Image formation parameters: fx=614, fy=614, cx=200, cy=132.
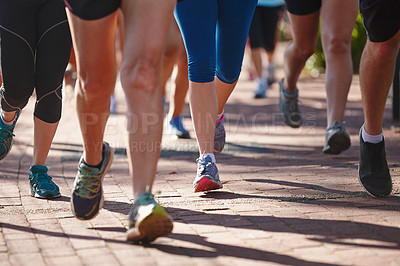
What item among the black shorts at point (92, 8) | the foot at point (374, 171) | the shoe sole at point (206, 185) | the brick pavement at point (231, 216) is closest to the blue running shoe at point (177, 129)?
the brick pavement at point (231, 216)


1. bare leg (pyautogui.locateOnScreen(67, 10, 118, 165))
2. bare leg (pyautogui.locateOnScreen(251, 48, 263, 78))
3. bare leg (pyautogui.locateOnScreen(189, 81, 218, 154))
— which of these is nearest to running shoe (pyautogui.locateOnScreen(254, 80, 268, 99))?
bare leg (pyautogui.locateOnScreen(251, 48, 263, 78))

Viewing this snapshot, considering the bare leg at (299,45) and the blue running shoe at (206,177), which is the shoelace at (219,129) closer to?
the blue running shoe at (206,177)

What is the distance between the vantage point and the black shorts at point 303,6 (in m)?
4.89

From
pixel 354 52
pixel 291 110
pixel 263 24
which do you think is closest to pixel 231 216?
pixel 291 110

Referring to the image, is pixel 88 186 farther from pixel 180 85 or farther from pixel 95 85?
pixel 180 85

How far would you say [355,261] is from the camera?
102 inches

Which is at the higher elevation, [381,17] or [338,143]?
[381,17]

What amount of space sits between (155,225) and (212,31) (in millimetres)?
1554

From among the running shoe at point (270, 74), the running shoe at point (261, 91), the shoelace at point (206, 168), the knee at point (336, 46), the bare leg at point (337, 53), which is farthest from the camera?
the running shoe at point (270, 74)

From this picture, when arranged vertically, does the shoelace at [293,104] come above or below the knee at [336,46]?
below

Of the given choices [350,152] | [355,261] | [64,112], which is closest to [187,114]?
[64,112]

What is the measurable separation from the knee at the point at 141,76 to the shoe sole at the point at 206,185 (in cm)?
108

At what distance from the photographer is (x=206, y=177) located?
3.81m

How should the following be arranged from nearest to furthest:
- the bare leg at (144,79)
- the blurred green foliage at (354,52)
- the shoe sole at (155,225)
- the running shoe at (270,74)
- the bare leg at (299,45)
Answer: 1. the shoe sole at (155,225)
2. the bare leg at (144,79)
3. the bare leg at (299,45)
4. the running shoe at (270,74)
5. the blurred green foliage at (354,52)
